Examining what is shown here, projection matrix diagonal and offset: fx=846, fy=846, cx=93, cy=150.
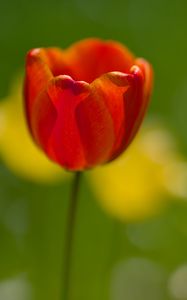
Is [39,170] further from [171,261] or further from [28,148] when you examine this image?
[171,261]

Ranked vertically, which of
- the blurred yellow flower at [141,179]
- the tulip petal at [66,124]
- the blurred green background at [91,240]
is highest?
the tulip petal at [66,124]

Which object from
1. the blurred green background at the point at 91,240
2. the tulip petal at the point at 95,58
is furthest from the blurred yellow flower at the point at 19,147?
the tulip petal at the point at 95,58

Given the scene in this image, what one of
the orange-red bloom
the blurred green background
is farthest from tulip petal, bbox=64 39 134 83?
the blurred green background

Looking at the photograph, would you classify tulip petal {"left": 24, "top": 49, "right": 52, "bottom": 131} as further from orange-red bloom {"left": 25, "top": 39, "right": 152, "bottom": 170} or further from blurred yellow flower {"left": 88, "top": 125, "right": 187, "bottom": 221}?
blurred yellow flower {"left": 88, "top": 125, "right": 187, "bottom": 221}

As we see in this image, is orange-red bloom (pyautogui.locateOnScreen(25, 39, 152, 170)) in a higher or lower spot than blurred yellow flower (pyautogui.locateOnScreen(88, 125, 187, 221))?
higher

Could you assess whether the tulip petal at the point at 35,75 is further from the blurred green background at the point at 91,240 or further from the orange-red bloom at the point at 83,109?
the blurred green background at the point at 91,240

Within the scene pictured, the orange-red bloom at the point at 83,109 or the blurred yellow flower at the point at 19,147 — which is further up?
the orange-red bloom at the point at 83,109

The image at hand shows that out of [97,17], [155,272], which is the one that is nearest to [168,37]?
[97,17]
